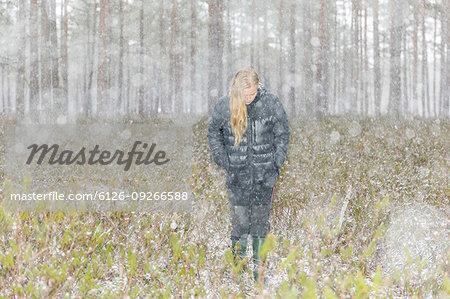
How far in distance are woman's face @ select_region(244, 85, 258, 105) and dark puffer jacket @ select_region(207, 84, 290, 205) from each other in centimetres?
3

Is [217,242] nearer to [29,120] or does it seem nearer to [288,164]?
[288,164]

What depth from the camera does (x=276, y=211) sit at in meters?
5.18

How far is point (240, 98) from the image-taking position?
10.3 feet

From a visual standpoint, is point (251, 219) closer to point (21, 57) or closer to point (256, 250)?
point (256, 250)

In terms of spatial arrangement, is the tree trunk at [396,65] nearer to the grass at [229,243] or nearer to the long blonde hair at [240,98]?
the grass at [229,243]

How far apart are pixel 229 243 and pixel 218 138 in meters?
1.55

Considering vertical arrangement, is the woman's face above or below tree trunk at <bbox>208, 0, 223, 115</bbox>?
below

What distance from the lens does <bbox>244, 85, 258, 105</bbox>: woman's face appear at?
3.16 meters

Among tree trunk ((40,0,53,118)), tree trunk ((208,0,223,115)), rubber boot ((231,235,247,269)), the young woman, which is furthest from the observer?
tree trunk ((208,0,223,115))

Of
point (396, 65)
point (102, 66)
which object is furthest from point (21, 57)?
point (396, 65)

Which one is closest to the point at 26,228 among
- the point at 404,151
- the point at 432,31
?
the point at 404,151

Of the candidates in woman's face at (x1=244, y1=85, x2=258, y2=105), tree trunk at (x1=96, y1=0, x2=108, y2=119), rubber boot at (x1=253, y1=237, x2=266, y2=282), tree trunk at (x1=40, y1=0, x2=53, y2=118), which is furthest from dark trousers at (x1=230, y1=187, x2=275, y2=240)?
tree trunk at (x1=96, y1=0, x2=108, y2=119)

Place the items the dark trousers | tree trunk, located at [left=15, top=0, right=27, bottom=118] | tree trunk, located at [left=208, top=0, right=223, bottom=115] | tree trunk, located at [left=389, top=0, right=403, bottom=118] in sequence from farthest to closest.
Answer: tree trunk, located at [left=389, top=0, right=403, bottom=118] → tree trunk, located at [left=208, top=0, right=223, bottom=115] → tree trunk, located at [left=15, top=0, right=27, bottom=118] → the dark trousers

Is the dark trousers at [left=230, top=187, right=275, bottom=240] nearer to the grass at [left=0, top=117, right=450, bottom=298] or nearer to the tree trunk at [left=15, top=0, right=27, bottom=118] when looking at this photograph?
the grass at [left=0, top=117, right=450, bottom=298]
